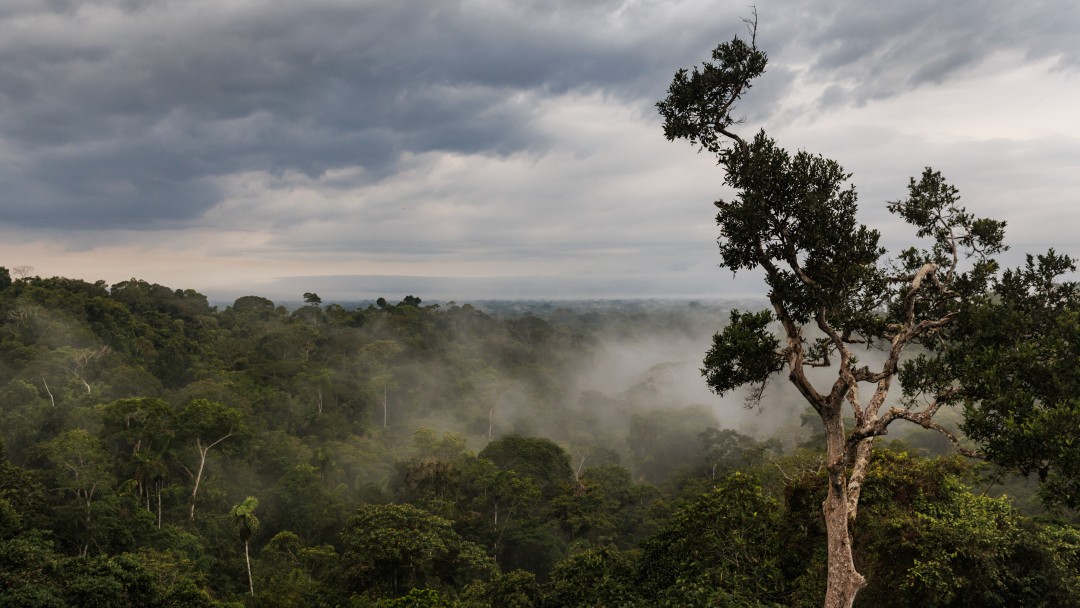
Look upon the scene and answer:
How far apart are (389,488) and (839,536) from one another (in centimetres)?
3070

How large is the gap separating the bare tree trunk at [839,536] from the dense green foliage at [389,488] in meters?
1.12

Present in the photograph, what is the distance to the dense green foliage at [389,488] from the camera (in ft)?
36.7

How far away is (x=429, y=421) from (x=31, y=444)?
29032mm

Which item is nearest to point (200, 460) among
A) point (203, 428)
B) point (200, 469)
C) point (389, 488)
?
point (200, 469)

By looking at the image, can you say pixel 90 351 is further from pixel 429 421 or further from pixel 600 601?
pixel 600 601

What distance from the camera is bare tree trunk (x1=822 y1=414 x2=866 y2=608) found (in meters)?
8.18

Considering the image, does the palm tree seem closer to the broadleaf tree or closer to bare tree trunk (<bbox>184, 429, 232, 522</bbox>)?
bare tree trunk (<bbox>184, 429, 232, 522</bbox>)

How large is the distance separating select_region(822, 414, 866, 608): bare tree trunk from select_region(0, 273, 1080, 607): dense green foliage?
1.12 meters

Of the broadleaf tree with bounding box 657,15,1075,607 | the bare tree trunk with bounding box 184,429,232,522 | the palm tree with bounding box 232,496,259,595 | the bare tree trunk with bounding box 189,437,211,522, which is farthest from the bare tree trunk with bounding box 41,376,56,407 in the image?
the broadleaf tree with bounding box 657,15,1075,607

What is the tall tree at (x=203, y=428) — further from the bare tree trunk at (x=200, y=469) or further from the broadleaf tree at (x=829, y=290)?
the broadleaf tree at (x=829, y=290)

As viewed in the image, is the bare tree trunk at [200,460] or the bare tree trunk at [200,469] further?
the bare tree trunk at [200,460]

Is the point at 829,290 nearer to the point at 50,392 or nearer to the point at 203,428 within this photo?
the point at 203,428

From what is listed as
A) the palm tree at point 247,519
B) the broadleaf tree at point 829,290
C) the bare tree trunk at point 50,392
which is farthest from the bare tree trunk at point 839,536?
the bare tree trunk at point 50,392

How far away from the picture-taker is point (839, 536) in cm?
838
